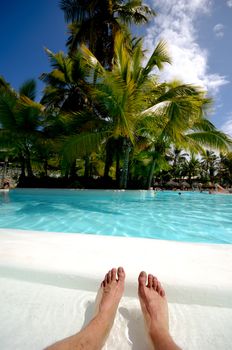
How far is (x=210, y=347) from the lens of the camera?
2.68 feet

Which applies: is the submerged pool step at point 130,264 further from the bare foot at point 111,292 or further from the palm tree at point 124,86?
the palm tree at point 124,86

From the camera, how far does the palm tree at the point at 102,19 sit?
1108 centimetres

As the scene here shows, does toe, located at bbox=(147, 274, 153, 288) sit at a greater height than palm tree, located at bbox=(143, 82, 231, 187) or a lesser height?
lesser

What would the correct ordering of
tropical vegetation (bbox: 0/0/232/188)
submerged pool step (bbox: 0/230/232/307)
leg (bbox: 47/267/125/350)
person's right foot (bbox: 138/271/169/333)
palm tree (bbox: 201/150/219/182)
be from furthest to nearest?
palm tree (bbox: 201/150/219/182), tropical vegetation (bbox: 0/0/232/188), submerged pool step (bbox: 0/230/232/307), person's right foot (bbox: 138/271/169/333), leg (bbox: 47/267/125/350)

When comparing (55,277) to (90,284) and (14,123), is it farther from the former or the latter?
(14,123)

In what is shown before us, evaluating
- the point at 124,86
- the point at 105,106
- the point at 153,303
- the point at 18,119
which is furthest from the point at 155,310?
the point at 18,119

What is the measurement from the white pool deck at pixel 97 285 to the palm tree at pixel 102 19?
480 inches

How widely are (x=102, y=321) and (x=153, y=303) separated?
26cm

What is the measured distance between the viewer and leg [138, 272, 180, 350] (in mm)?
817

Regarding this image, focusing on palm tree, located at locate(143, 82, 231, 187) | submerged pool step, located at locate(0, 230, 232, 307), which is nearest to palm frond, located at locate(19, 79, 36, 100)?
palm tree, located at locate(143, 82, 231, 187)

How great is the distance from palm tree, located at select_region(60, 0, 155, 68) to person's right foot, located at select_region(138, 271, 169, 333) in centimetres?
1243

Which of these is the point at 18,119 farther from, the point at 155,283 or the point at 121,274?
the point at 155,283

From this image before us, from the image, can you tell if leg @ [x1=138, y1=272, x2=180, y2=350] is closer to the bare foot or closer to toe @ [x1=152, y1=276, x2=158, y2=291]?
toe @ [x1=152, y1=276, x2=158, y2=291]

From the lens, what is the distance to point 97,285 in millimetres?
1163
